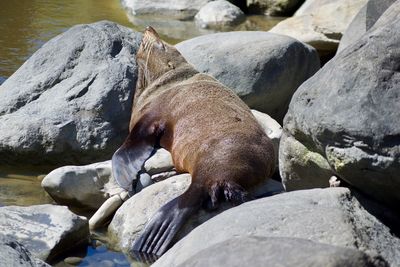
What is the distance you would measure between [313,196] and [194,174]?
1804 mm

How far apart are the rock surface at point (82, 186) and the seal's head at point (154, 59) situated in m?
1.53

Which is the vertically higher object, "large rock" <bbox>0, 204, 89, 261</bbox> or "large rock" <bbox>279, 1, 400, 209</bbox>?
"large rock" <bbox>279, 1, 400, 209</bbox>

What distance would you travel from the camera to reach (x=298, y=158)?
420 centimetres

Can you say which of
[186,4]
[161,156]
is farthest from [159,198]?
[186,4]

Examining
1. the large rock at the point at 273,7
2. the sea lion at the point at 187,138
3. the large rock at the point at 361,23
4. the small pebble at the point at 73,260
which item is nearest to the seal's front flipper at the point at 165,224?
the sea lion at the point at 187,138

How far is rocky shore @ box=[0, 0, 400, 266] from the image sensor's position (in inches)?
133

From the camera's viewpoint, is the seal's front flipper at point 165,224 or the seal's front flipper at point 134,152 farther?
the seal's front flipper at point 134,152

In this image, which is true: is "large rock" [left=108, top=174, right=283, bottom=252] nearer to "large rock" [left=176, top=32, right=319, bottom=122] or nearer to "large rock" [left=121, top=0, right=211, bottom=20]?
"large rock" [left=176, top=32, right=319, bottom=122]

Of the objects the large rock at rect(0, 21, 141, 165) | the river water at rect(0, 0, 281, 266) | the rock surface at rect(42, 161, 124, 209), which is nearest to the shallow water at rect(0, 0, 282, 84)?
the river water at rect(0, 0, 281, 266)

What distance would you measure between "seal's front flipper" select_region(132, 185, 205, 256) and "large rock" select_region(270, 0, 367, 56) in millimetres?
4840

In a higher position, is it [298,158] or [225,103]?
[298,158]

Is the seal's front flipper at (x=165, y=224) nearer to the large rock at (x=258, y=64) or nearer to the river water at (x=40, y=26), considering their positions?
the river water at (x=40, y=26)

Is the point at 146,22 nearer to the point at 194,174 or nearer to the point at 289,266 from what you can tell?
the point at 194,174

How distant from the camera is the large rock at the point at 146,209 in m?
4.95
